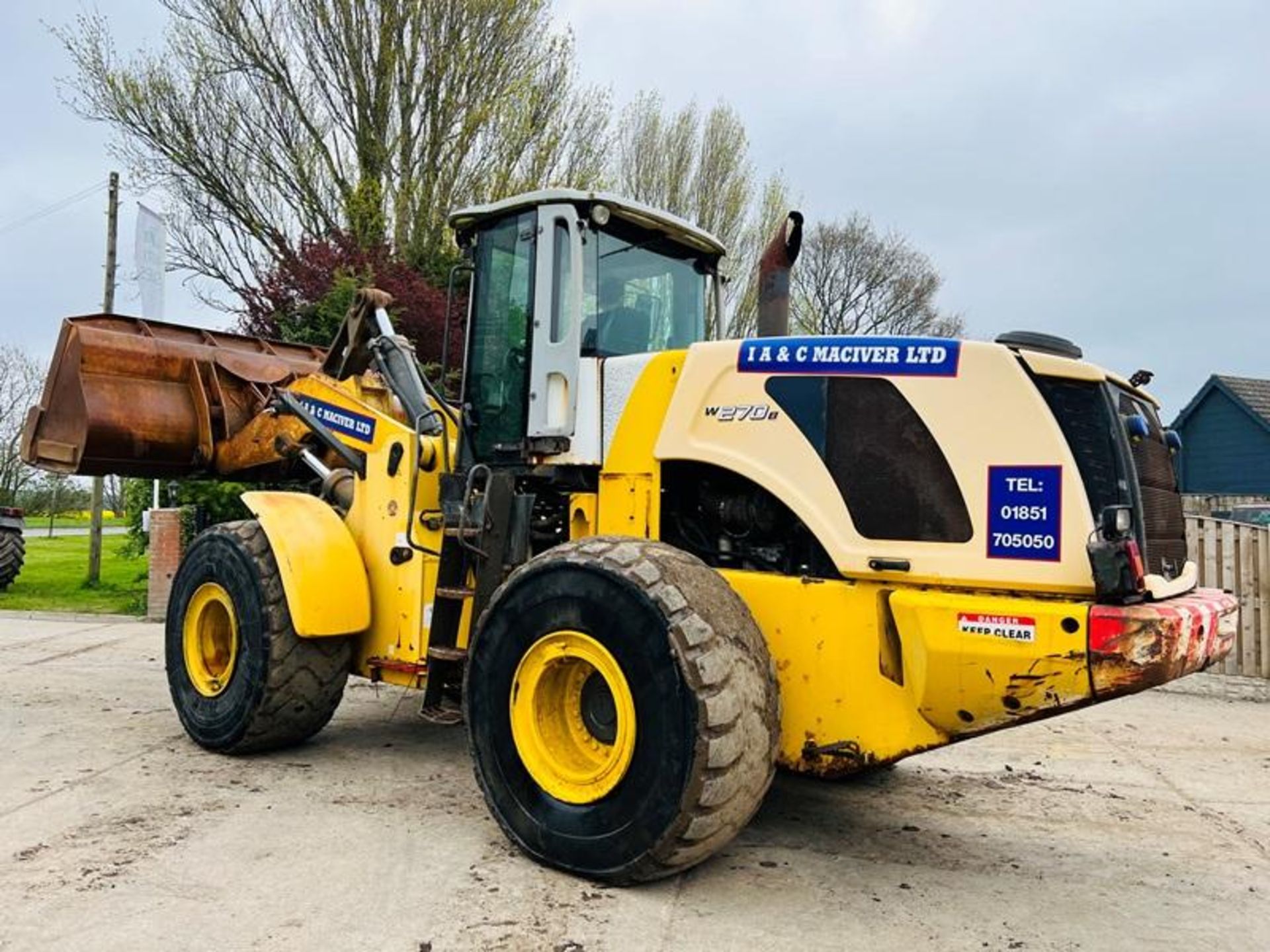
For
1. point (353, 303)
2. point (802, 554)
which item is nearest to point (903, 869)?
A: point (802, 554)

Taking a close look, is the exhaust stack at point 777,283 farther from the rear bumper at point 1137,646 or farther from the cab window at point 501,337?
the rear bumper at point 1137,646

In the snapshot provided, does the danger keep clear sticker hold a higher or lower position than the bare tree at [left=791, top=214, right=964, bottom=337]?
lower

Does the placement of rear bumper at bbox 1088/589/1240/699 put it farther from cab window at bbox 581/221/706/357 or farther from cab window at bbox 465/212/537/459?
cab window at bbox 465/212/537/459

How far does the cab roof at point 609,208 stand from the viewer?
4.98 metres

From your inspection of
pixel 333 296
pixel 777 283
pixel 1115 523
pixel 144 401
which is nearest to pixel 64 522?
pixel 333 296

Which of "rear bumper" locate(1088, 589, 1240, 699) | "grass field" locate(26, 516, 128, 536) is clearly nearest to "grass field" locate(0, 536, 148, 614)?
"rear bumper" locate(1088, 589, 1240, 699)

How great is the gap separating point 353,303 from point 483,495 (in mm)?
2049

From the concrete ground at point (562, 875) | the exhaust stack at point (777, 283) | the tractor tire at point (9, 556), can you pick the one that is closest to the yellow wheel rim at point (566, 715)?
the concrete ground at point (562, 875)

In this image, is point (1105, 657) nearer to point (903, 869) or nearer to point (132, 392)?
point (903, 869)

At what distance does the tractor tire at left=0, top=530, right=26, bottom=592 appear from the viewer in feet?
52.5

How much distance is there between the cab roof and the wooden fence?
6.33 m

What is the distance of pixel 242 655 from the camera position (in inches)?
217

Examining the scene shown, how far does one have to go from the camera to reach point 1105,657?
11.0ft

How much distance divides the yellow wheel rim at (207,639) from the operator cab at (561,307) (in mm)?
1876
